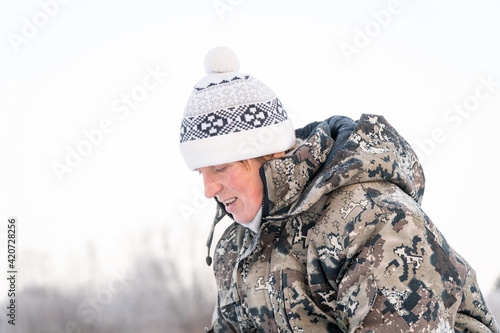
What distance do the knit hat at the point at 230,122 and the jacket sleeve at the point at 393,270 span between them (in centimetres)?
29

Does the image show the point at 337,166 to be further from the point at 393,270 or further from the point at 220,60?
the point at 220,60

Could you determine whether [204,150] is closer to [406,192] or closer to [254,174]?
[254,174]

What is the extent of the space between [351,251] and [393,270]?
0.10m

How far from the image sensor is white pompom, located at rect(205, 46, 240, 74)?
1.67 metres

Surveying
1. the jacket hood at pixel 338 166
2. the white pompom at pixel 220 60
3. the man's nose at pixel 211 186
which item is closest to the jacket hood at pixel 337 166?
the jacket hood at pixel 338 166

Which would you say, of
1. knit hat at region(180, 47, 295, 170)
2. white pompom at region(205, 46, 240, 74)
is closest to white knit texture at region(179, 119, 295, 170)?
knit hat at region(180, 47, 295, 170)

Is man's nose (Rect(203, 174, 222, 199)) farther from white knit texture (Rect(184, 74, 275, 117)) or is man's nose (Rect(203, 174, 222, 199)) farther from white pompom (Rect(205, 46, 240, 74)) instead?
white pompom (Rect(205, 46, 240, 74))

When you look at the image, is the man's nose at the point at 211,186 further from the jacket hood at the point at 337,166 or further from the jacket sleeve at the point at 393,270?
the jacket sleeve at the point at 393,270

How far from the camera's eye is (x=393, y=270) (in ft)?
4.28

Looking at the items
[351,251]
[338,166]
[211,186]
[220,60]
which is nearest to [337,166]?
[338,166]

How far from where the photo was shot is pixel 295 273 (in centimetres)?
148

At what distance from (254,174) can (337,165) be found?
0.24 m

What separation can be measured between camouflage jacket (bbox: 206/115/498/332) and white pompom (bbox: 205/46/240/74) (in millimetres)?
305

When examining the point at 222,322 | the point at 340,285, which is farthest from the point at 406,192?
the point at 222,322
